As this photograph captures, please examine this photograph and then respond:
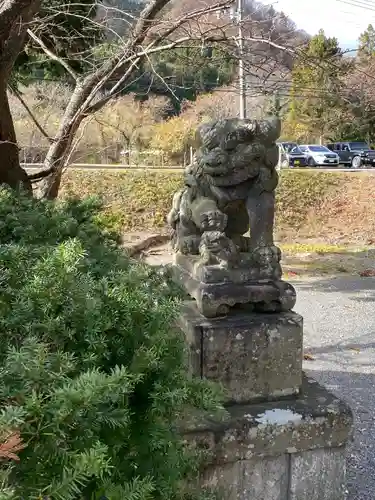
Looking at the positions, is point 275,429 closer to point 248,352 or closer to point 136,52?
point 248,352

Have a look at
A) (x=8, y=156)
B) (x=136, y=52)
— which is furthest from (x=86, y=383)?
(x=136, y=52)

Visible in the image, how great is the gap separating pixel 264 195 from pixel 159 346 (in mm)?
1451

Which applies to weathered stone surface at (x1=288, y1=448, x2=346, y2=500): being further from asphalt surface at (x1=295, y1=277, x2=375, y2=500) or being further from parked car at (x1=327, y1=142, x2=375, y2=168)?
parked car at (x1=327, y1=142, x2=375, y2=168)

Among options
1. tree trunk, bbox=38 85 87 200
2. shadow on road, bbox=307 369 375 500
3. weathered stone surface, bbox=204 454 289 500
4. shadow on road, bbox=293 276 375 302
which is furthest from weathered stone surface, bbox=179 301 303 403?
shadow on road, bbox=293 276 375 302

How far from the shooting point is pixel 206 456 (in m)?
2.27

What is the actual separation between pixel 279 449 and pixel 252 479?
19 centimetres

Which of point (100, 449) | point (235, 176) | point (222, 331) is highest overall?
point (235, 176)

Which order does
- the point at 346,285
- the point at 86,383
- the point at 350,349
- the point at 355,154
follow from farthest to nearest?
the point at 355,154
the point at 346,285
the point at 350,349
the point at 86,383

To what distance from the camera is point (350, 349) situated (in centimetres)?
580

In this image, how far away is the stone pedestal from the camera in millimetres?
2381

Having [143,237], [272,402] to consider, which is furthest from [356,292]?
[272,402]

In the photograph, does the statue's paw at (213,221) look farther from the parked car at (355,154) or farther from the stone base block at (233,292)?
the parked car at (355,154)

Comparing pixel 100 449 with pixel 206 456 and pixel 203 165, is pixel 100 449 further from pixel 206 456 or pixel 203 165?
pixel 203 165

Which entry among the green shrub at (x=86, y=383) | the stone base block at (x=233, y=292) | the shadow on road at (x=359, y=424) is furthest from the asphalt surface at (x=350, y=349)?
the green shrub at (x=86, y=383)
